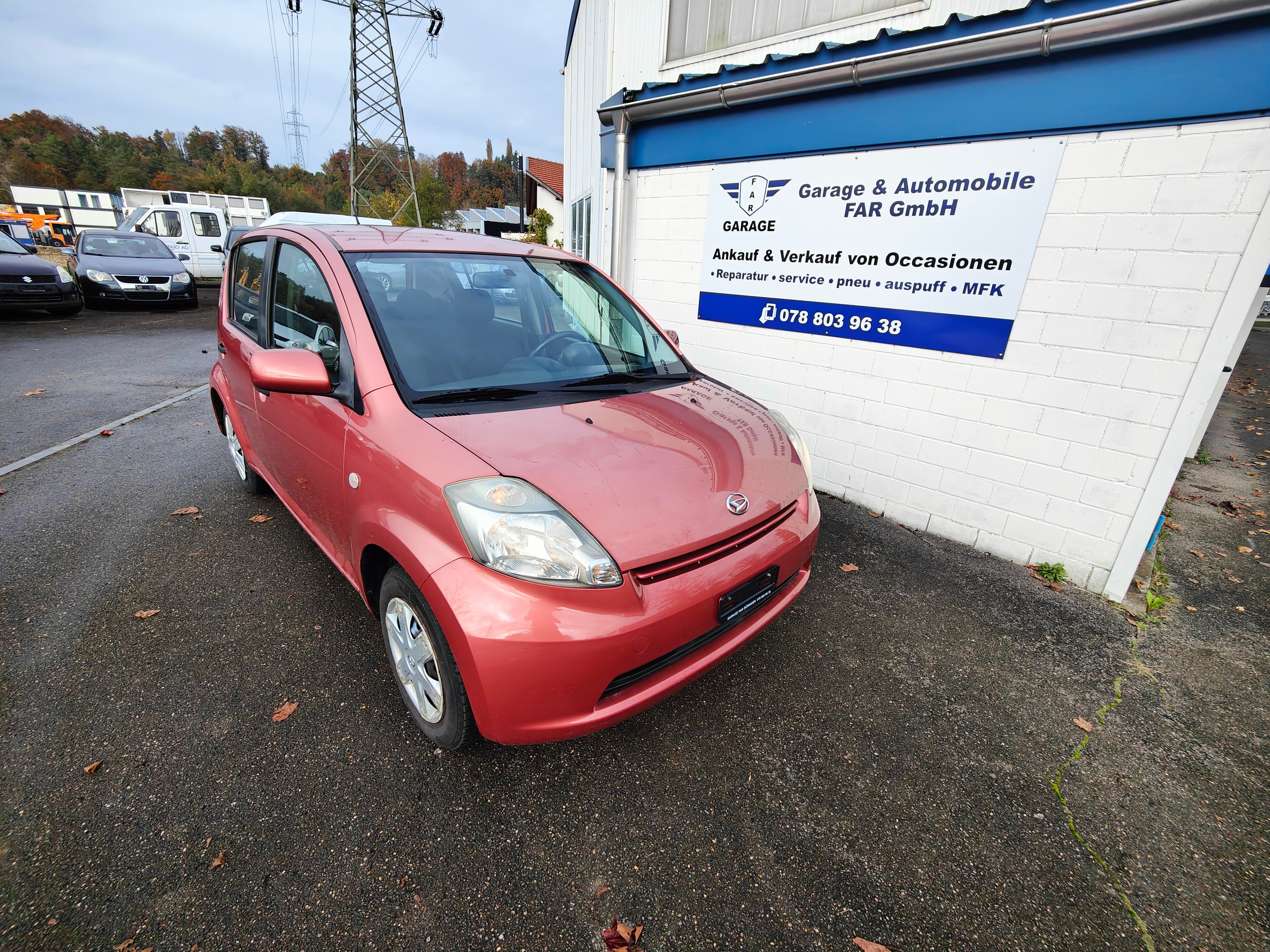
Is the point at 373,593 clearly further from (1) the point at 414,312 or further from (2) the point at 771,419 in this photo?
(2) the point at 771,419

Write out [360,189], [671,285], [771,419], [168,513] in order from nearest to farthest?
[771,419]
[168,513]
[671,285]
[360,189]

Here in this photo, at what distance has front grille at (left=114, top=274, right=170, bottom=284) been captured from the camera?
37.9 ft

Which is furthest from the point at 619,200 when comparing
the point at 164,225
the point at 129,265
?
the point at 164,225

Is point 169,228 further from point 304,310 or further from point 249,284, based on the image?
point 304,310

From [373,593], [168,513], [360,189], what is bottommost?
[168,513]

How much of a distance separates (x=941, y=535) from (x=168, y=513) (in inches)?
208

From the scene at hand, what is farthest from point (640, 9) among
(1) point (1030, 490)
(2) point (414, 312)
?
(1) point (1030, 490)

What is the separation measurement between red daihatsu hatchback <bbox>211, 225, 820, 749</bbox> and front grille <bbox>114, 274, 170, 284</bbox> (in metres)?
12.3

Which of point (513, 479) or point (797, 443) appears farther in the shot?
point (797, 443)

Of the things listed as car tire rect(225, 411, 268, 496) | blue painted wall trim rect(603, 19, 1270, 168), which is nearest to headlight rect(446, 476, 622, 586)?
car tire rect(225, 411, 268, 496)

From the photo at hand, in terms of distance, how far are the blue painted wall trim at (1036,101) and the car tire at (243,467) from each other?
4.20m

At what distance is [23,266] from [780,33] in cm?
1323

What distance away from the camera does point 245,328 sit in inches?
133

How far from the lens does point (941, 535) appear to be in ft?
13.0
